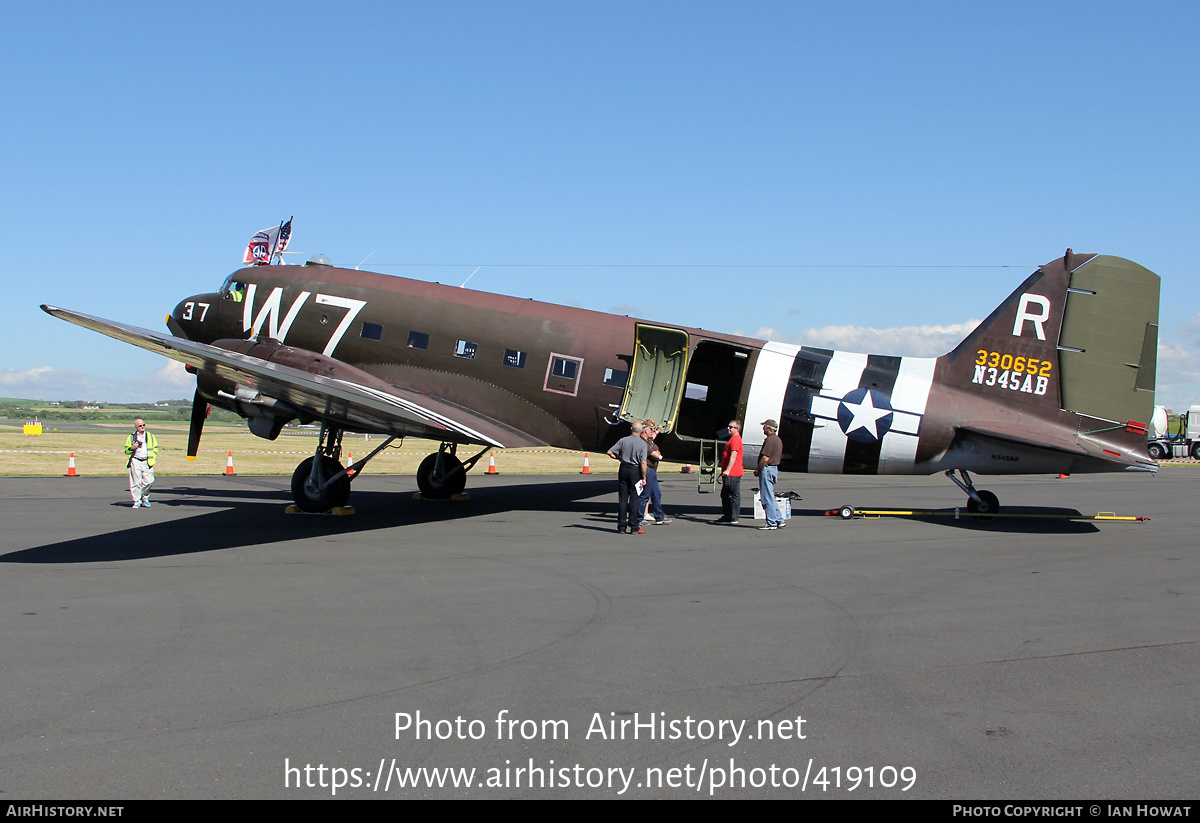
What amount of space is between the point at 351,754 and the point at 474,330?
43.1 ft

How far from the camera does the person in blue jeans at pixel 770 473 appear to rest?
15586 millimetres

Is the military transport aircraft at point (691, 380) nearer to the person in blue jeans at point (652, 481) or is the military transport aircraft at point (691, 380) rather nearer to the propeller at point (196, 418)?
the propeller at point (196, 418)

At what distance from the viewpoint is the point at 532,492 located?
22719 millimetres

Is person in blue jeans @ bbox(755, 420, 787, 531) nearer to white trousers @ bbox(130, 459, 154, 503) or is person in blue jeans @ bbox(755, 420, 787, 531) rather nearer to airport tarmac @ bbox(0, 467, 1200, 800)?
airport tarmac @ bbox(0, 467, 1200, 800)

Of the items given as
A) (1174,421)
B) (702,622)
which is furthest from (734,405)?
(1174,421)

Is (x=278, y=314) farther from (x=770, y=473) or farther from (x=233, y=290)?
(x=770, y=473)

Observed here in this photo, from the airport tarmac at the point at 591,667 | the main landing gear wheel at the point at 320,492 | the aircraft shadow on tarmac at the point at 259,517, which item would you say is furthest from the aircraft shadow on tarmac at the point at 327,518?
the main landing gear wheel at the point at 320,492

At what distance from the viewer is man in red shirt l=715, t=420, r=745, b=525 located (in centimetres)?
1609

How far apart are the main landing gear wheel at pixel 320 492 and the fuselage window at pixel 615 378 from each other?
5.56m

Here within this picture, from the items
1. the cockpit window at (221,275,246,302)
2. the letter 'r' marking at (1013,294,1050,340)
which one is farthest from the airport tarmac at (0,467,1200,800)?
the cockpit window at (221,275,246,302)

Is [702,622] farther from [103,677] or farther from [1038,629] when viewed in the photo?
[103,677]

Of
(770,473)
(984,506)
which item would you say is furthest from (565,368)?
(984,506)

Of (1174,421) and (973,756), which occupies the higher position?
(1174,421)

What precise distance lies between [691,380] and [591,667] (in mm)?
11092
